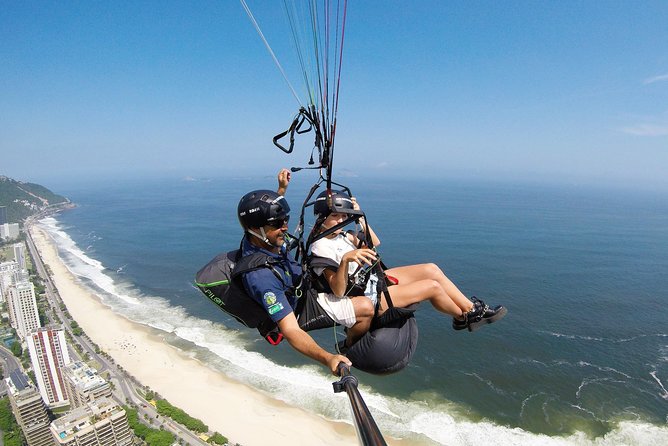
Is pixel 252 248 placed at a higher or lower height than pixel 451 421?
higher

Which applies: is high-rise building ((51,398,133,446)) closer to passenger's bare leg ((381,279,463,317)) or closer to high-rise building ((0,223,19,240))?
passenger's bare leg ((381,279,463,317))

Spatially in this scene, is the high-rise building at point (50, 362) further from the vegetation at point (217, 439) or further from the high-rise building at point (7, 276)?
the high-rise building at point (7, 276)

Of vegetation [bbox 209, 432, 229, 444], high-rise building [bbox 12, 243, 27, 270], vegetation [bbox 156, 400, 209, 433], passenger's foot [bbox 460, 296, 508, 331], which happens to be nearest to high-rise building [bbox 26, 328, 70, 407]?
vegetation [bbox 156, 400, 209, 433]

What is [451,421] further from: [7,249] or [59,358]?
[7,249]

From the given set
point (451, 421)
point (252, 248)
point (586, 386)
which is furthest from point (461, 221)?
point (252, 248)

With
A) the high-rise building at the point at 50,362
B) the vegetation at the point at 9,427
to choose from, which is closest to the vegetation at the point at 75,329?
the high-rise building at the point at 50,362

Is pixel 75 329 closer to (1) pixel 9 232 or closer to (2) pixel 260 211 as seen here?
(2) pixel 260 211
